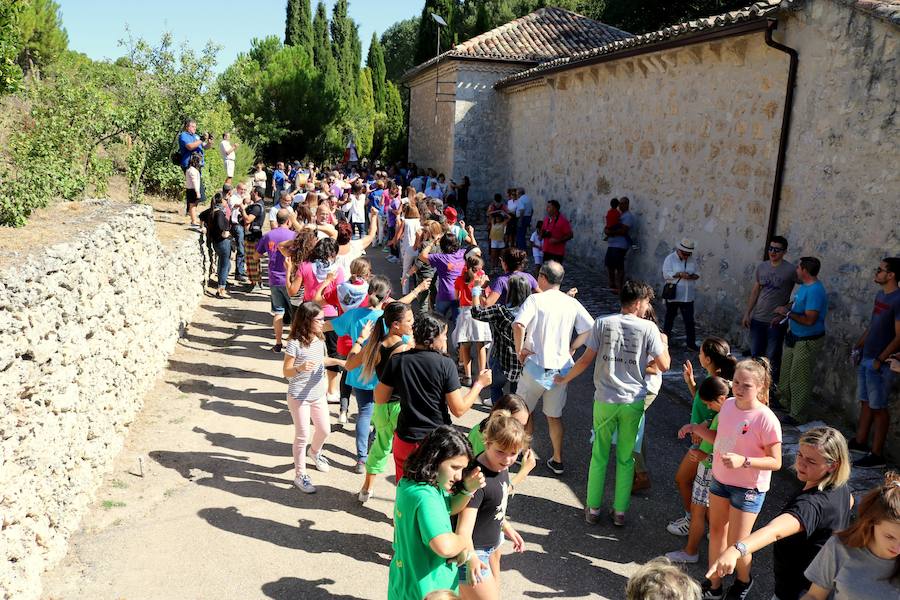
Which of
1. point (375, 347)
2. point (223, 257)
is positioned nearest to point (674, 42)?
point (223, 257)

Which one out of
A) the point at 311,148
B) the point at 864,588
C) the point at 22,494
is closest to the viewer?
the point at 864,588

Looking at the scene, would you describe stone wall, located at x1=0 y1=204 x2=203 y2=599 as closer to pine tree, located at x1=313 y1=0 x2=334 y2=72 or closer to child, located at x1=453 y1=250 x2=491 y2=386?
child, located at x1=453 y1=250 x2=491 y2=386

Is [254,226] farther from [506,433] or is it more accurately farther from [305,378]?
[506,433]

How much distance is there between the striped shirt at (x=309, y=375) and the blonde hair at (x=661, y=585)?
385 cm

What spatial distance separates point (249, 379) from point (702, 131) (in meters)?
8.08

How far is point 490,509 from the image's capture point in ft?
12.7

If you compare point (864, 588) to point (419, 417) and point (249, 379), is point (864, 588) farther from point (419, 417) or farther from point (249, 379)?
point (249, 379)

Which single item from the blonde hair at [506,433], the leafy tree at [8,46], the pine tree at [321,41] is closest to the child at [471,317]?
the blonde hair at [506,433]

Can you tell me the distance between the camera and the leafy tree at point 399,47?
61.9 metres

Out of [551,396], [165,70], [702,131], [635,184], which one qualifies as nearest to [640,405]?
[551,396]

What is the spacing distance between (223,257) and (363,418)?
736 cm

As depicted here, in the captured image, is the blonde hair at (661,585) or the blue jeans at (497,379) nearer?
the blonde hair at (661,585)

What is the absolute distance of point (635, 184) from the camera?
14.0 meters

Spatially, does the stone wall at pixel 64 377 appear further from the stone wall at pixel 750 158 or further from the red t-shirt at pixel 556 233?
A: the red t-shirt at pixel 556 233
